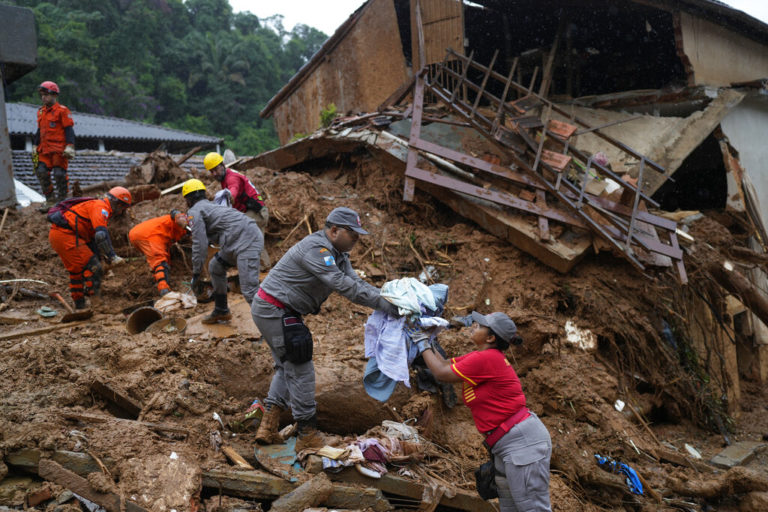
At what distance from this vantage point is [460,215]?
332 inches

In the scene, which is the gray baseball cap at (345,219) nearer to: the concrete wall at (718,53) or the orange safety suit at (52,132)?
the orange safety suit at (52,132)

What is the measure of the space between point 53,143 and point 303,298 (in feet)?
22.7

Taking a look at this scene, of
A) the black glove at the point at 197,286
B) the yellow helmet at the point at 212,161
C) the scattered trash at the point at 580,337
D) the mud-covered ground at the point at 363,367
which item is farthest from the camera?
the scattered trash at the point at 580,337

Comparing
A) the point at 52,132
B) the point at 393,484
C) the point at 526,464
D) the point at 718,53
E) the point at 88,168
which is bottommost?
the point at 393,484

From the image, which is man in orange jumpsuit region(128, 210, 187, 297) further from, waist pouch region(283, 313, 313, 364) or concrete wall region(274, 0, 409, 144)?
concrete wall region(274, 0, 409, 144)

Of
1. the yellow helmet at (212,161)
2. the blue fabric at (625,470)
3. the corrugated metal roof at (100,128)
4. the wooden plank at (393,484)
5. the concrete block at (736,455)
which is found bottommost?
the concrete block at (736,455)

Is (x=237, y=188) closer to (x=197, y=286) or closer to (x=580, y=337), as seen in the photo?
(x=197, y=286)

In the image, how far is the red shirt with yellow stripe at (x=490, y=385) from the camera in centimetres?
349

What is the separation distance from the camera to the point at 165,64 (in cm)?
3438

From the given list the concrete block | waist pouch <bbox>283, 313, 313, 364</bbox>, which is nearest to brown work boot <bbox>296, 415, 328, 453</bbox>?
waist pouch <bbox>283, 313, 313, 364</bbox>

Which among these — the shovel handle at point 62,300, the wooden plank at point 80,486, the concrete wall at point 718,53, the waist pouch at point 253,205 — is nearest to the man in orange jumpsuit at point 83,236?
the shovel handle at point 62,300

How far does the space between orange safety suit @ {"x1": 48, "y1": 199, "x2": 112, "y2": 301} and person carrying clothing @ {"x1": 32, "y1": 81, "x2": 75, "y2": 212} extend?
260 centimetres

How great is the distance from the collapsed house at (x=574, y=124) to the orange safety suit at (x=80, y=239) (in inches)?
153

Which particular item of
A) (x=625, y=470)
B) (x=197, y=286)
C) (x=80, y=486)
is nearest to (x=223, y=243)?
(x=197, y=286)
